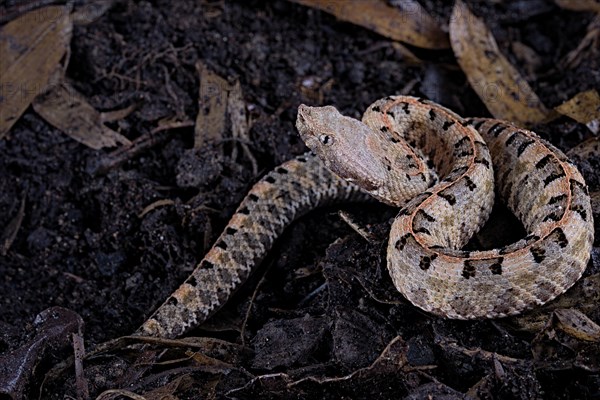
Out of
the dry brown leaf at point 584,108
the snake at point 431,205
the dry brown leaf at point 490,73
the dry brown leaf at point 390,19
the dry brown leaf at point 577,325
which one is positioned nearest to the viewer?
the dry brown leaf at point 577,325

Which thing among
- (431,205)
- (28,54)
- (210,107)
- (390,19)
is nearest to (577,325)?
(431,205)

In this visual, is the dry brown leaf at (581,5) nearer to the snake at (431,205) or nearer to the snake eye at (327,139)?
the snake at (431,205)

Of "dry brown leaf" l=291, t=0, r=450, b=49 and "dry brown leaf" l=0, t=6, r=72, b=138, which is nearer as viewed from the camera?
"dry brown leaf" l=0, t=6, r=72, b=138

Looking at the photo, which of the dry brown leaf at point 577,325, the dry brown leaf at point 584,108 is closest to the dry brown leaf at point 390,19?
the dry brown leaf at point 584,108

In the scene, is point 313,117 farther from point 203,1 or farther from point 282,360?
point 203,1

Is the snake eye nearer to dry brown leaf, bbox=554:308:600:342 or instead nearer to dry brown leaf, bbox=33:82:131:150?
dry brown leaf, bbox=554:308:600:342

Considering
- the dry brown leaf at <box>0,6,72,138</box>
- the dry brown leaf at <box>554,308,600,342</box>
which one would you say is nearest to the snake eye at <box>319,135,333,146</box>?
the dry brown leaf at <box>554,308,600,342</box>
